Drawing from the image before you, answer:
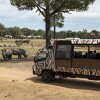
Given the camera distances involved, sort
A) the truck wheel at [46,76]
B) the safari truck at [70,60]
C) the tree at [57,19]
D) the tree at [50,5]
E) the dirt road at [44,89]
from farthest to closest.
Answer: the tree at [57,19]
the tree at [50,5]
the truck wheel at [46,76]
the safari truck at [70,60]
the dirt road at [44,89]

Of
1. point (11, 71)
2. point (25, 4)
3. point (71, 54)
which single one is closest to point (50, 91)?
point (71, 54)

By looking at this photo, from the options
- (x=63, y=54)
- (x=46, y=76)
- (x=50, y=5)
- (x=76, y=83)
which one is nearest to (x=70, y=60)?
(x=63, y=54)

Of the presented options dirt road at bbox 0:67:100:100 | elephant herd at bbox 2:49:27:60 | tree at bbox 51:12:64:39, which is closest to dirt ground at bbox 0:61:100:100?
dirt road at bbox 0:67:100:100

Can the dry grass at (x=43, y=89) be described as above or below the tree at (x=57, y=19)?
below

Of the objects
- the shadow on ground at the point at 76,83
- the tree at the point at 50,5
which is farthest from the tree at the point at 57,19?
the shadow on ground at the point at 76,83

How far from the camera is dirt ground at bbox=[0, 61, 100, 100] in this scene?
1673cm

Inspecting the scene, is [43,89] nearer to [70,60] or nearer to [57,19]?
[70,60]

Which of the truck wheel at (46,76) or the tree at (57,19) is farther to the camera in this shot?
the tree at (57,19)

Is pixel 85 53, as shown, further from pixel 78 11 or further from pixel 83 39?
pixel 78 11

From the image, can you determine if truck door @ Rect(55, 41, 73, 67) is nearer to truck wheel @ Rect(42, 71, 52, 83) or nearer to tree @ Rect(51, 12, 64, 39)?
truck wheel @ Rect(42, 71, 52, 83)

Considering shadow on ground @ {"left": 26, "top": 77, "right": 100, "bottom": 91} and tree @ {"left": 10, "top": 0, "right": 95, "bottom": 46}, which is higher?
tree @ {"left": 10, "top": 0, "right": 95, "bottom": 46}

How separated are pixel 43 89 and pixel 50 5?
1669 cm

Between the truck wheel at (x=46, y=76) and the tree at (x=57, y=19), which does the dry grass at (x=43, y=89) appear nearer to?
the truck wheel at (x=46, y=76)

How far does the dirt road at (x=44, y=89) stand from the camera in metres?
16.7
